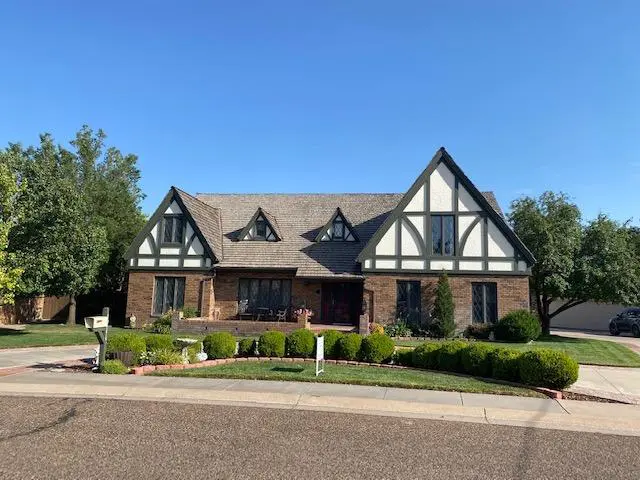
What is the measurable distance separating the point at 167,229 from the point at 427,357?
17.4 meters

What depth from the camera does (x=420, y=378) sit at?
37.9 feet

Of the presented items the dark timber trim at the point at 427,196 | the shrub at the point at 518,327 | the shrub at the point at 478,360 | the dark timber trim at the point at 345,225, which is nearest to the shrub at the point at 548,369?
the shrub at the point at 478,360

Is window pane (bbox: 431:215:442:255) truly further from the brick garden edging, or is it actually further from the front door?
the brick garden edging

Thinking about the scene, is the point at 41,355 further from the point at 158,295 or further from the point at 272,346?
the point at 158,295

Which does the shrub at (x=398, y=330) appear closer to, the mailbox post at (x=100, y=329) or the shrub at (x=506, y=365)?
the shrub at (x=506, y=365)

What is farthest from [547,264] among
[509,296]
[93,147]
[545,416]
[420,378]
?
[93,147]

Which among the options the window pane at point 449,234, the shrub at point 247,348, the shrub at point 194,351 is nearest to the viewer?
the shrub at point 194,351

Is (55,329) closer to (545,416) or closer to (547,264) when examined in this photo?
(545,416)

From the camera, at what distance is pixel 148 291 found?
2542 cm

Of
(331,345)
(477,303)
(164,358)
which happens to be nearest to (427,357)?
(331,345)

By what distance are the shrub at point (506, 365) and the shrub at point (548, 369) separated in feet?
0.99

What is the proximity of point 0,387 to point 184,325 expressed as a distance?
11776 mm

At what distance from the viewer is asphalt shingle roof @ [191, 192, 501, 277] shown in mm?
24891

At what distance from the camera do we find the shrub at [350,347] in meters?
13.9
